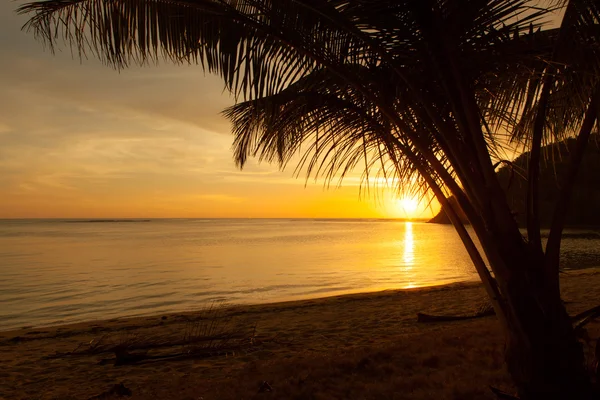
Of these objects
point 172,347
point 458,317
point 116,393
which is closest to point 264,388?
point 116,393

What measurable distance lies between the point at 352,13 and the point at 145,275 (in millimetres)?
18677

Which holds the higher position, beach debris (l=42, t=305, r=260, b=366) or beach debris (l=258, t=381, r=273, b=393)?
beach debris (l=258, t=381, r=273, b=393)

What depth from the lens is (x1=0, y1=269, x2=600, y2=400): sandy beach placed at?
13.1ft

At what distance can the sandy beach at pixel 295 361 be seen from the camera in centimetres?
399

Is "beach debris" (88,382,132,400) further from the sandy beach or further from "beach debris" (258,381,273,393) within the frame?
"beach debris" (258,381,273,393)

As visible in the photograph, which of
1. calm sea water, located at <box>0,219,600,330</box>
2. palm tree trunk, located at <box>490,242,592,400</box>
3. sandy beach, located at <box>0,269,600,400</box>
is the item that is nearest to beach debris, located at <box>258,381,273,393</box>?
sandy beach, located at <box>0,269,600,400</box>

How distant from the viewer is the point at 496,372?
4.06 metres

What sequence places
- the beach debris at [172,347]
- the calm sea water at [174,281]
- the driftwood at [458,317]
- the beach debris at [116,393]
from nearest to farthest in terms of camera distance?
the beach debris at [116,393] < the beach debris at [172,347] < the driftwood at [458,317] < the calm sea water at [174,281]

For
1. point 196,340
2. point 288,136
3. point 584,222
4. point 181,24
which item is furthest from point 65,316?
point 584,222

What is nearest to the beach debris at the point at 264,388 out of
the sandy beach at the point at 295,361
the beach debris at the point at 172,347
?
the sandy beach at the point at 295,361

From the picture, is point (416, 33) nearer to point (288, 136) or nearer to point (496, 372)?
point (288, 136)

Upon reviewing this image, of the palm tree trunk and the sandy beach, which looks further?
the sandy beach

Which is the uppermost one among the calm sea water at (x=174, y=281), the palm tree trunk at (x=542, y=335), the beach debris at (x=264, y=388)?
the palm tree trunk at (x=542, y=335)

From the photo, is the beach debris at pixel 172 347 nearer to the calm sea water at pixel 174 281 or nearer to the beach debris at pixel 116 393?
the beach debris at pixel 116 393
